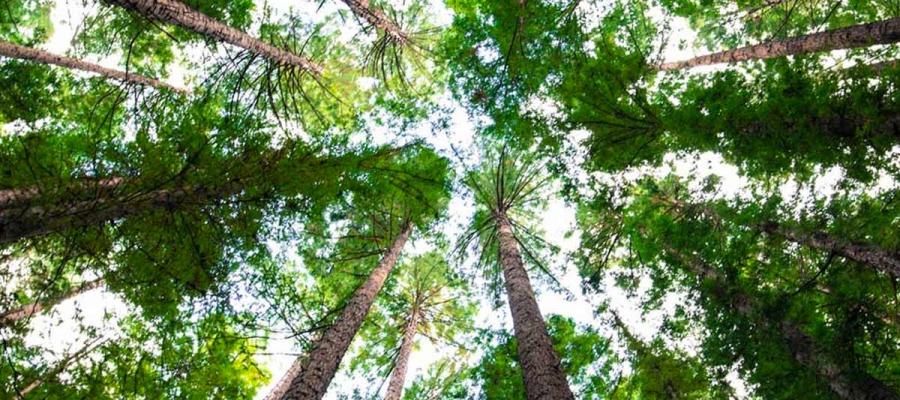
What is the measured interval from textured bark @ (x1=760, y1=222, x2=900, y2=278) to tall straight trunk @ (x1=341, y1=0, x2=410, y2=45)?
7.84 metres

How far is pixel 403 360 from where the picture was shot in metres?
11.2

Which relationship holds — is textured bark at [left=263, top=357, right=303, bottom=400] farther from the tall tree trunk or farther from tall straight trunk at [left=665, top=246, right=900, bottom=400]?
tall straight trunk at [left=665, top=246, right=900, bottom=400]

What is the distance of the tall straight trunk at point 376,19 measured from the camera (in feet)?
27.5

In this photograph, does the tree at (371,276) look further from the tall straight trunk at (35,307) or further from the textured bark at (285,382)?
the tall straight trunk at (35,307)

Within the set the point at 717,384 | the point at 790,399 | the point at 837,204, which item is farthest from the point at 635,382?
the point at 837,204

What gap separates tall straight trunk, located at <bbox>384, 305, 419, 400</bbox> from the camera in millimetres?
10211

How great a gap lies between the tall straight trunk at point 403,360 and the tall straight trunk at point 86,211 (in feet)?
19.6

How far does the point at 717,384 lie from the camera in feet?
27.9

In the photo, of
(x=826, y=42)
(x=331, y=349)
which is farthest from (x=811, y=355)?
(x=331, y=349)

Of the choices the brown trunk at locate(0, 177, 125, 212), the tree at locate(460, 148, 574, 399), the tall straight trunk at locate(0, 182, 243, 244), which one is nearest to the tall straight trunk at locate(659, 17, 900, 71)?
the tree at locate(460, 148, 574, 399)

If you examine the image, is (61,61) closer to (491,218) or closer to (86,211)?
(86,211)

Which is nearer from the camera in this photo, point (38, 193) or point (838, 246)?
point (38, 193)

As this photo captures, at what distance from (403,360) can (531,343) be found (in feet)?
17.8

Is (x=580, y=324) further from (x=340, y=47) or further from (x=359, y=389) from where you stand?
(x=340, y=47)
